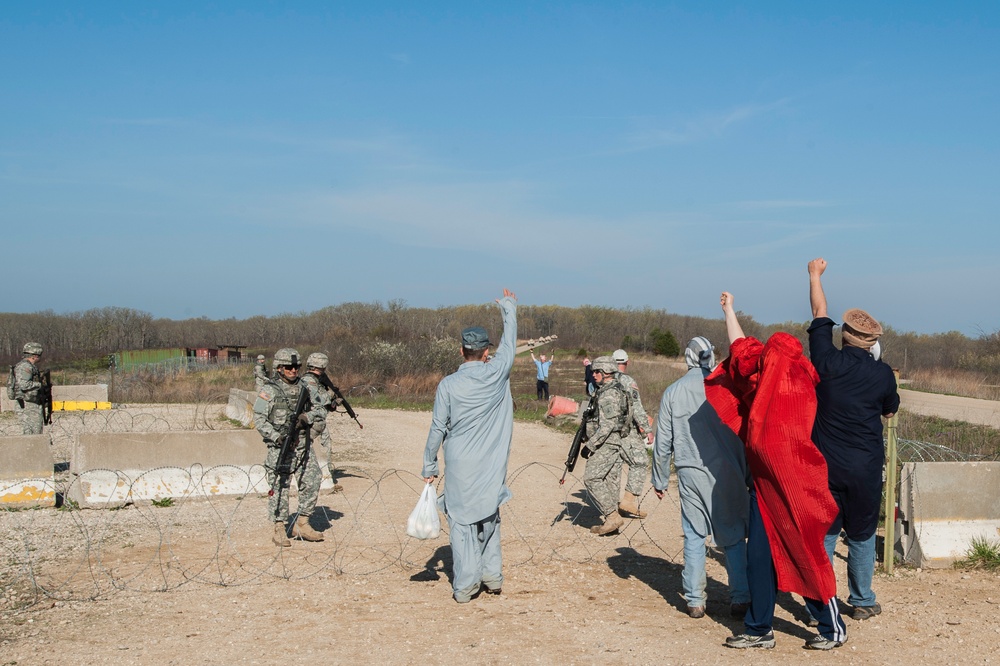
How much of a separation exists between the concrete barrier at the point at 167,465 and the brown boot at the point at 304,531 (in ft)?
8.31

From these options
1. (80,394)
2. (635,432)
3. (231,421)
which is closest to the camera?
(635,432)

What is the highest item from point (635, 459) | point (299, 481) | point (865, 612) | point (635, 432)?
point (635, 432)

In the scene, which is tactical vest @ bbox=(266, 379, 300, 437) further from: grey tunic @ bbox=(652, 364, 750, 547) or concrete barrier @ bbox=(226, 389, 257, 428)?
concrete barrier @ bbox=(226, 389, 257, 428)

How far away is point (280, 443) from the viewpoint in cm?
845

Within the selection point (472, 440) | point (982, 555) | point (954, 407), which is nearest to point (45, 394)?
point (472, 440)

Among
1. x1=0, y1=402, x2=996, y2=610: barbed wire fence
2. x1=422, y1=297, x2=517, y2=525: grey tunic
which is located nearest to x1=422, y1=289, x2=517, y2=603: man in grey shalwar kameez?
x1=422, y1=297, x2=517, y2=525: grey tunic

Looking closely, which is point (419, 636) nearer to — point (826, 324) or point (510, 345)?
point (510, 345)

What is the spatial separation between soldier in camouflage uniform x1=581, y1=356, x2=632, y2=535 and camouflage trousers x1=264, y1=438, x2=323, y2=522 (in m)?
2.74

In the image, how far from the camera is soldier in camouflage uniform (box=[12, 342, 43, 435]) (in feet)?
41.7

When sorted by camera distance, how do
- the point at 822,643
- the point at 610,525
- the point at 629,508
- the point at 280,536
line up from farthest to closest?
the point at 629,508 < the point at 610,525 < the point at 280,536 < the point at 822,643

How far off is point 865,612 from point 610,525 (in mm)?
3260

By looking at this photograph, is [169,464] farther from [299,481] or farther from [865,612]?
[865,612]

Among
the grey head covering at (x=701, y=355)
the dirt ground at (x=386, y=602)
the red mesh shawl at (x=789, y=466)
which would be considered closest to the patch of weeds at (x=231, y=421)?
the dirt ground at (x=386, y=602)

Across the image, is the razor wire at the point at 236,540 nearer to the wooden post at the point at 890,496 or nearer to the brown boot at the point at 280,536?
the brown boot at the point at 280,536
